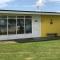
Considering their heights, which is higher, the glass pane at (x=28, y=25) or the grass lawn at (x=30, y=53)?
the grass lawn at (x=30, y=53)

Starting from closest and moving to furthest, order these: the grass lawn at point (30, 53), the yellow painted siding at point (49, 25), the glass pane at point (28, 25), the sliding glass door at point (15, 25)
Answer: the grass lawn at point (30, 53) → the sliding glass door at point (15, 25) → the glass pane at point (28, 25) → the yellow painted siding at point (49, 25)

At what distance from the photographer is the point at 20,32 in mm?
28000

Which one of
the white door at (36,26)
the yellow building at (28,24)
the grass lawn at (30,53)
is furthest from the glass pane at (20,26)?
the grass lawn at (30,53)

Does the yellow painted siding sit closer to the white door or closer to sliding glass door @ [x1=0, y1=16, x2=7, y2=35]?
the white door

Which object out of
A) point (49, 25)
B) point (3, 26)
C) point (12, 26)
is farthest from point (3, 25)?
point (49, 25)

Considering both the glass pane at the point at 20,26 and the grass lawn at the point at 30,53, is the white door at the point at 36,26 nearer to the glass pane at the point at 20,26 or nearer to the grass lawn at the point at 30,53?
the glass pane at the point at 20,26

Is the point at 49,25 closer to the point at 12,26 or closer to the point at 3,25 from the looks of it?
the point at 12,26

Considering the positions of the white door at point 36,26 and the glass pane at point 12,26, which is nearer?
the glass pane at point 12,26

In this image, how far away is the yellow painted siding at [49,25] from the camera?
3020 cm

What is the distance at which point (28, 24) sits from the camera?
29.0 metres

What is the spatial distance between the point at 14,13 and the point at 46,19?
5236 mm

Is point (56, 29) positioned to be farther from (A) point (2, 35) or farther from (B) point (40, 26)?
(A) point (2, 35)

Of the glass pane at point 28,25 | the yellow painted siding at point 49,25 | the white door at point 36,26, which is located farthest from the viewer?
the yellow painted siding at point 49,25

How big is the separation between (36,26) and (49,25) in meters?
1.96
